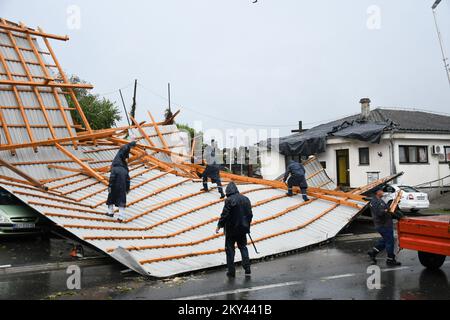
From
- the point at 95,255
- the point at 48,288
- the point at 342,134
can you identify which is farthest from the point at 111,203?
the point at 342,134

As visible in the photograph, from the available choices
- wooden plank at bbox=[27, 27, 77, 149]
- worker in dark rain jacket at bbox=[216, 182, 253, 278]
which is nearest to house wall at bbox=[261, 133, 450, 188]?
wooden plank at bbox=[27, 27, 77, 149]

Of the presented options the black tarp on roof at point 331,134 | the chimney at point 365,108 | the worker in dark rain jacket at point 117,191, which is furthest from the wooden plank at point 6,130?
the chimney at point 365,108

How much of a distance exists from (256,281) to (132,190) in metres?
5.92

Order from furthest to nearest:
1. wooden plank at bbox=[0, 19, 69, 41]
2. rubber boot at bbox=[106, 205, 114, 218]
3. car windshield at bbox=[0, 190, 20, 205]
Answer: wooden plank at bbox=[0, 19, 69, 41], car windshield at bbox=[0, 190, 20, 205], rubber boot at bbox=[106, 205, 114, 218]

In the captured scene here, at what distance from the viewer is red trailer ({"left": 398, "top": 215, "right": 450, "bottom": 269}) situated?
7.59 meters

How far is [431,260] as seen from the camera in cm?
848

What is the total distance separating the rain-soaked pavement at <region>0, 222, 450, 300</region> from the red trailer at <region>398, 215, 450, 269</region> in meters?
0.25

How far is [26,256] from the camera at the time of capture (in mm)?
10062

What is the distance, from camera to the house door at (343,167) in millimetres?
24844

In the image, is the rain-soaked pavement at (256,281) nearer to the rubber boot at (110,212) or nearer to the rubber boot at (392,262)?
the rubber boot at (392,262)

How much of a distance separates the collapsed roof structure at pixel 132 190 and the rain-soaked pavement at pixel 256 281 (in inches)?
20.0

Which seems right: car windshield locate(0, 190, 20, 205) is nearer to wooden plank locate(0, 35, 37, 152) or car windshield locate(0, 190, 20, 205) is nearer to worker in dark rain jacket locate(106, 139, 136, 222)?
wooden plank locate(0, 35, 37, 152)
